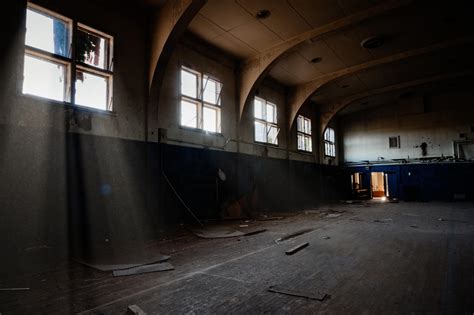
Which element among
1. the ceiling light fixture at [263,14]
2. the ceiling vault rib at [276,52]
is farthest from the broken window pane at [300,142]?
the ceiling light fixture at [263,14]

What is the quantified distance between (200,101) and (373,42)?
5382 mm

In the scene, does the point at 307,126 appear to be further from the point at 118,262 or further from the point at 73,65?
the point at 118,262

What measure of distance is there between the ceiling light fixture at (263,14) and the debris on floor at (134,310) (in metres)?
6.28

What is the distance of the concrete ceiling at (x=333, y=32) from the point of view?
20.8 feet

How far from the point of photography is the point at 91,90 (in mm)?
5312

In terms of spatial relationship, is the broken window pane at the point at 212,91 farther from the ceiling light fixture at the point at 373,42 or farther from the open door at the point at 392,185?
the open door at the point at 392,185

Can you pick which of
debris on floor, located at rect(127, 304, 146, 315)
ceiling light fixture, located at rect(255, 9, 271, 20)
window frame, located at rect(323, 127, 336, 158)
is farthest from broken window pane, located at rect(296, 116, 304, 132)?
debris on floor, located at rect(127, 304, 146, 315)

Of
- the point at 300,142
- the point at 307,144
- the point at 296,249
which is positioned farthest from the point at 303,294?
the point at 307,144

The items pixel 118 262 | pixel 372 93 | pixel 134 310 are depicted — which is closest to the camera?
pixel 134 310

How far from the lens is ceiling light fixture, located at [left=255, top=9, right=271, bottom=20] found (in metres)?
6.29

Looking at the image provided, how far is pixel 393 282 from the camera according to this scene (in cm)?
268

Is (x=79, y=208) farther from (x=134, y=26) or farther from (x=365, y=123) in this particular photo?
(x=365, y=123)

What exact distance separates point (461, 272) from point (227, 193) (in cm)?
579

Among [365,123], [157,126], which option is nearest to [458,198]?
[365,123]
